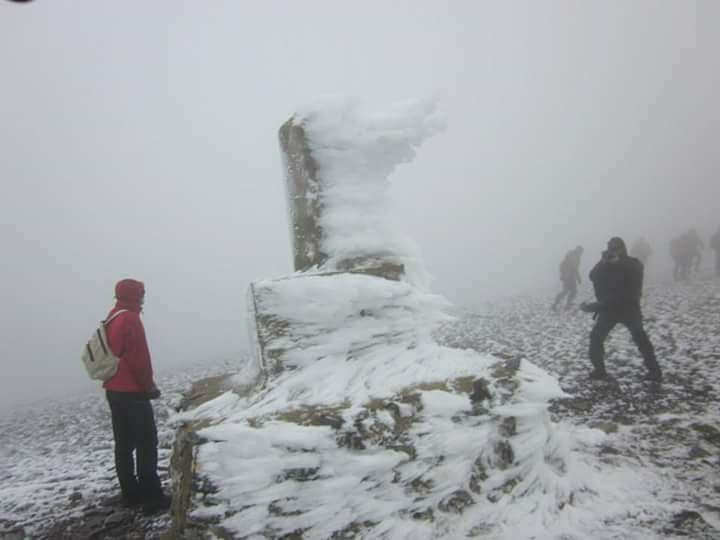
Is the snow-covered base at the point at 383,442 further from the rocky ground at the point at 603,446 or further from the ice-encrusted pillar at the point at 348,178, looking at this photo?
the ice-encrusted pillar at the point at 348,178

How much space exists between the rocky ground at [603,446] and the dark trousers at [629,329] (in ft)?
1.22

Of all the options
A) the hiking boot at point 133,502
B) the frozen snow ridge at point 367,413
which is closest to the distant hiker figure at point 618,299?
the frozen snow ridge at point 367,413

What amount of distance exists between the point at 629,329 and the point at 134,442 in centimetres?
745

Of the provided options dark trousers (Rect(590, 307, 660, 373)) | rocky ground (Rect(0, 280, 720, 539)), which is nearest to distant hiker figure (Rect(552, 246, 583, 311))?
rocky ground (Rect(0, 280, 720, 539))

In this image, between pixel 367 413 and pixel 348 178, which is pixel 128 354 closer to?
pixel 367 413

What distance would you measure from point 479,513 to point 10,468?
777 centimetres

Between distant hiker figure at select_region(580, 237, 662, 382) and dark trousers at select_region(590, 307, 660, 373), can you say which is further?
distant hiker figure at select_region(580, 237, 662, 382)

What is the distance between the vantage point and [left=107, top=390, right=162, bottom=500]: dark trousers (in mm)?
3838

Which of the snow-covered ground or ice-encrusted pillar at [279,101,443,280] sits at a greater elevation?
ice-encrusted pillar at [279,101,443,280]

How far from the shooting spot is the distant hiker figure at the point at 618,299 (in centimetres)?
619

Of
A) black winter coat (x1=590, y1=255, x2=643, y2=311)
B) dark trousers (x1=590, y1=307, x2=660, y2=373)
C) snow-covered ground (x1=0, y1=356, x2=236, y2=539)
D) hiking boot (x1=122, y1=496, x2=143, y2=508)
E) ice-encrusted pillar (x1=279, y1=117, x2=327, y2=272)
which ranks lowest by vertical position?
snow-covered ground (x1=0, y1=356, x2=236, y2=539)

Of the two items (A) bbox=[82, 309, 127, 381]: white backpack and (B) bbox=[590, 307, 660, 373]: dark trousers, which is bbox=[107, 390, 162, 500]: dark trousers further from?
(B) bbox=[590, 307, 660, 373]: dark trousers

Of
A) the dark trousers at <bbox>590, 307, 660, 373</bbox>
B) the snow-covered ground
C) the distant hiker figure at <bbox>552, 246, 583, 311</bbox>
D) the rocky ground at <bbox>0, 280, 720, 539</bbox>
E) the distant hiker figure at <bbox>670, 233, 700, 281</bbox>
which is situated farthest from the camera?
the distant hiker figure at <bbox>670, 233, 700, 281</bbox>

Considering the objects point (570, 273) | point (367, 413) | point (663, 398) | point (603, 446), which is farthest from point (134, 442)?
point (570, 273)
